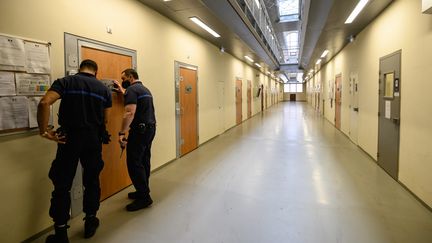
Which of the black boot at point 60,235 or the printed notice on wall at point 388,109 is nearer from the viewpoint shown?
the black boot at point 60,235

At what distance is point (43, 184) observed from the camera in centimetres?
234

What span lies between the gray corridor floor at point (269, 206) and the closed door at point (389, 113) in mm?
242

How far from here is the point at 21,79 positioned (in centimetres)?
211

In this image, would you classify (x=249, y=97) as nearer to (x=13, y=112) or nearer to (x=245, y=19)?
(x=245, y=19)

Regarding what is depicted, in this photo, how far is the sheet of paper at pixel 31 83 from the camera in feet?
6.89

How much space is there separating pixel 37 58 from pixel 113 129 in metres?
1.20

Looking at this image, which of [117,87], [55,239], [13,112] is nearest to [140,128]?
[117,87]

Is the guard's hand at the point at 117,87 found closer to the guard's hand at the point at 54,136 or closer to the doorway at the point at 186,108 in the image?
the guard's hand at the point at 54,136

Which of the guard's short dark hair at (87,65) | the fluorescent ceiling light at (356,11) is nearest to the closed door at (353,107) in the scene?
the fluorescent ceiling light at (356,11)

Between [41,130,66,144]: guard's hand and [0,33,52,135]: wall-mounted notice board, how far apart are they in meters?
0.30

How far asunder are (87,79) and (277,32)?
12077 mm

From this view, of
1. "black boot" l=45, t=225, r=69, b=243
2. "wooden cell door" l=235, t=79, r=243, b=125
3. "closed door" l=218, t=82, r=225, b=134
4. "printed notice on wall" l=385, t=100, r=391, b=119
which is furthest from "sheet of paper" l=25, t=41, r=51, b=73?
"wooden cell door" l=235, t=79, r=243, b=125

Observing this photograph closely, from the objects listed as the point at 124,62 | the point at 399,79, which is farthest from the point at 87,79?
the point at 399,79

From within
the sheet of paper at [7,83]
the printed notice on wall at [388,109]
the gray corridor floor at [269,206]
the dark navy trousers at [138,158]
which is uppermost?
the sheet of paper at [7,83]
